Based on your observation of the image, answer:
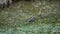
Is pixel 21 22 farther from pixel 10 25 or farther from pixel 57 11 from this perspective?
pixel 57 11

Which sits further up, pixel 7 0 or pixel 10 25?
pixel 7 0

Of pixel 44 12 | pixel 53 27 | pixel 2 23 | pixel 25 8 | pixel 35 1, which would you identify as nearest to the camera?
pixel 53 27

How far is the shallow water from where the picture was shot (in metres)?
3.22

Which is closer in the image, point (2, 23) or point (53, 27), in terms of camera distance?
point (53, 27)

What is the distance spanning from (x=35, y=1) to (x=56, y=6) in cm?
74

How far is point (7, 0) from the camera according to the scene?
446 centimetres

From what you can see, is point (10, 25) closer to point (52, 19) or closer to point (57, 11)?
point (52, 19)

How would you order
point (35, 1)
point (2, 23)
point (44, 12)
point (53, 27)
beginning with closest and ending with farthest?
point (53, 27) < point (2, 23) < point (44, 12) < point (35, 1)

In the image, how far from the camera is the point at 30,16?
151 inches

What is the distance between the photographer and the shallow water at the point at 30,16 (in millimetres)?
3219

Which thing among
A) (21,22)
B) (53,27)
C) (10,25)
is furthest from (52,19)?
(10,25)

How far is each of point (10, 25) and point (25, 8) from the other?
3.47 ft

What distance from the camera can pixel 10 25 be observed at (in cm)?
342

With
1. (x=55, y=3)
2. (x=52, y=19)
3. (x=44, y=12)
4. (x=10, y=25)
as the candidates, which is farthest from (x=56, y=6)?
(x=10, y=25)
